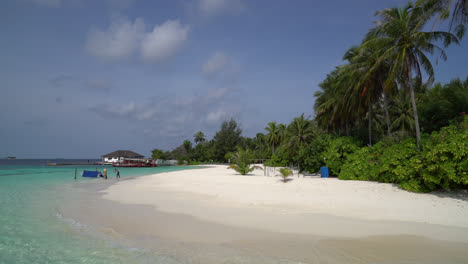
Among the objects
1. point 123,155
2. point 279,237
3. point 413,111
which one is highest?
point 413,111

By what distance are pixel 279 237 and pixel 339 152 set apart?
12415 millimetres

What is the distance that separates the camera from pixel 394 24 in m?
13.4

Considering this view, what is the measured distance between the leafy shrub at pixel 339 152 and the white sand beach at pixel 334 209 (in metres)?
4.50

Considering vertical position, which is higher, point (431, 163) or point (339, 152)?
point (339, 152)

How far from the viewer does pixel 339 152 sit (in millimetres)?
16406

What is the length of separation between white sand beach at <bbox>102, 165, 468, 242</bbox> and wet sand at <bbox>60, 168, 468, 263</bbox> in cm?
5

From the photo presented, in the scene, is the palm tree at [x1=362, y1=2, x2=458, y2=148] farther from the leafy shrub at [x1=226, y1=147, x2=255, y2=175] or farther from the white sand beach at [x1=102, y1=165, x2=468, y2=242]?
the leafy shrub at [x1=226, y1=147, x2=255, y2=175]

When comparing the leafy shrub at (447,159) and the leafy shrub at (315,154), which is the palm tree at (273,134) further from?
the leafy shrub at (447,159)

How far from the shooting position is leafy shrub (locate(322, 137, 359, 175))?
52.7 ft

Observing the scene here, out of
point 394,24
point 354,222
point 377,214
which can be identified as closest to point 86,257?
point 354,222

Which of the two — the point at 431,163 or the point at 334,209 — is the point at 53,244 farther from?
the point at 431,163

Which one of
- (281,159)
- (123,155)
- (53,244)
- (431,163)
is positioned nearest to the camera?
(53,244)

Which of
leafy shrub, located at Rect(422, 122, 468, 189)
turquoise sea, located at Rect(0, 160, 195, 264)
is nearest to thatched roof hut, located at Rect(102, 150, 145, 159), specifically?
turquoise sea, located at Rect(0, 160, 195, 264)

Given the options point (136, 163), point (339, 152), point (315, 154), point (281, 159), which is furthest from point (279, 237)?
point (136, 163)
